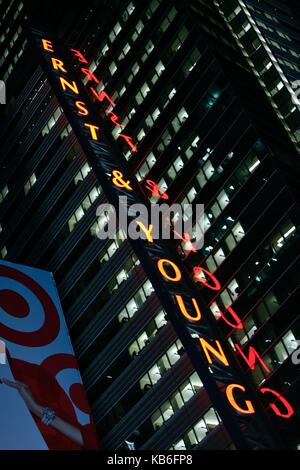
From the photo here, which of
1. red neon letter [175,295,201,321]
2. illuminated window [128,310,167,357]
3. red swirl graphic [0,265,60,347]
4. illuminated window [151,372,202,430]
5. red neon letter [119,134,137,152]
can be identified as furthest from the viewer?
red neon letter [119,134,137,152]

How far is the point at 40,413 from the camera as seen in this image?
2093 inches

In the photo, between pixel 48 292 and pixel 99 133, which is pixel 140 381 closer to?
pixel 48 292

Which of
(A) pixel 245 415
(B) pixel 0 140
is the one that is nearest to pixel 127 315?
(A) pixel 245 415

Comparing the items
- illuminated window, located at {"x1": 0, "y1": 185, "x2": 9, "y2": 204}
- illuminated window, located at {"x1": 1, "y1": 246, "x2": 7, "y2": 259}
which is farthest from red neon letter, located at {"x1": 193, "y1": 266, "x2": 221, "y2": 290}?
illuminated window, located at {"x1": 0, "y1": 185, "x2": 9, "y2": 204}

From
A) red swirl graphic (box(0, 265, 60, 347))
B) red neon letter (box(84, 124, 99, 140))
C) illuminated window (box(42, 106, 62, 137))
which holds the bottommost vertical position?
red swirl graphic (box(0, 265, 60, 347))

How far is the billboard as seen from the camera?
5172 cm

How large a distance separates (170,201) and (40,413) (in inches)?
960

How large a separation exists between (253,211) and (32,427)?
928 inches

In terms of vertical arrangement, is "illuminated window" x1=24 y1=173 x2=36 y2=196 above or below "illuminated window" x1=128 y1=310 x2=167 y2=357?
below

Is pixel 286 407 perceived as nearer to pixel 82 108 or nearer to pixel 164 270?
pixel 164 270

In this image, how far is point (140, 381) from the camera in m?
61.9

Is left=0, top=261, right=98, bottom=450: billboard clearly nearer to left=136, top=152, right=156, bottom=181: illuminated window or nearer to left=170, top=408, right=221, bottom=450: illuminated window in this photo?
left=170, top=408, right=221, bottom=450: illuminated window

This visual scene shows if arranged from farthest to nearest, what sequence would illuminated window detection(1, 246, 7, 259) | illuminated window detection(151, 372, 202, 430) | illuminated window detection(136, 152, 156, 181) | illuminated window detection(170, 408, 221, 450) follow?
illuminated window detection(1, 246, 7, 259)
illuminated window detection(136, 152, 156, 181)
illuminated window detection(151, 372, 202, 430)
illuminated window detection(170, 408, 221, 450)

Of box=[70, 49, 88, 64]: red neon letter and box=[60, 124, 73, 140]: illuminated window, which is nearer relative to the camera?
box=[60, 124, 73, 140]: illuminated window
